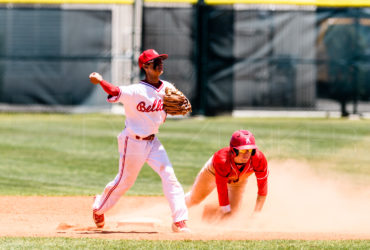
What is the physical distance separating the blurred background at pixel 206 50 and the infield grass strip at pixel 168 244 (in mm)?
12178

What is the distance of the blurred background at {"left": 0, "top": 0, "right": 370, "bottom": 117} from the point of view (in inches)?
689

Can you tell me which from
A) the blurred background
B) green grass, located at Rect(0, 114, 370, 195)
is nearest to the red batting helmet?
green grass, located at Rect(0, 114, 370, 195)

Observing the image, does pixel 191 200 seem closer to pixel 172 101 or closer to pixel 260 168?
pixel 260 168

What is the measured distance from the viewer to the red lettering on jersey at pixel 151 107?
593cm

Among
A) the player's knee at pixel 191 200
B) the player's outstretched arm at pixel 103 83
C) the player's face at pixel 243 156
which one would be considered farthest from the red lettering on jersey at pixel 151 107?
the player's knee at pixel 191 200

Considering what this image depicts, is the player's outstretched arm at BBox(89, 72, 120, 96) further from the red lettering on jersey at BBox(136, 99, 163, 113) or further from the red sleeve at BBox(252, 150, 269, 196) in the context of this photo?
the red sleeve at BBox(252, 150, 269, 196)

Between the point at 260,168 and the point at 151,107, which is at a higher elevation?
the point at 151,107

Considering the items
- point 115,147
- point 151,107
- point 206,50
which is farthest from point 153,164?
point 206,50

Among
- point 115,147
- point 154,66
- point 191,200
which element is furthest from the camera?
point 115,147

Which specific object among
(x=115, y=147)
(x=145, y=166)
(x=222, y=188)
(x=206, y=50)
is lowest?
(x=145, y=166)

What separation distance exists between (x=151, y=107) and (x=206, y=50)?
39.0ft

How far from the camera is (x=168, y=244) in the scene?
533cm

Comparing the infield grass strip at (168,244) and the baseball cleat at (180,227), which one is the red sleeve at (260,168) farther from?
the infield grass strip at (168,244)

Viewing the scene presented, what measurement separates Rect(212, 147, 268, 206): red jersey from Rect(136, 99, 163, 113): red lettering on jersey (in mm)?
940
